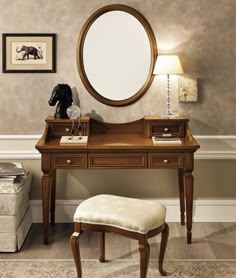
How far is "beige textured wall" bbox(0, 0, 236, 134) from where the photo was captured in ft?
13.5

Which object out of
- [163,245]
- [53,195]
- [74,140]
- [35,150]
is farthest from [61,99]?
[163,245]

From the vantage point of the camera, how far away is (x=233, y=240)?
3.92 meters

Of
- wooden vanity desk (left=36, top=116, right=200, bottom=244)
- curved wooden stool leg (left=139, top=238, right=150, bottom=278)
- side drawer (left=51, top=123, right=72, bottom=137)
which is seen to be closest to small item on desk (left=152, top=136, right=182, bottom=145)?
wooden vanity desk (left=36, top=116, right=200, bottom=244)

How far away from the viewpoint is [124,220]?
10.0 ft

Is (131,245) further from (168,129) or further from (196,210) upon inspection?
(168,129)

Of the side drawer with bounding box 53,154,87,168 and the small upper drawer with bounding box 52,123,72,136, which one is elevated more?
the small upper drawer with bounding box 52,123,72,136

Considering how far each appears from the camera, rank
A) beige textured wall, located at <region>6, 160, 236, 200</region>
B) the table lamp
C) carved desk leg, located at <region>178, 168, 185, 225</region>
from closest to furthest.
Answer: the table lamp
carved desk leg, located at <region>178, 168, 185, 225</region>
beige textured wall, located at <region>6, 160, 236, 200</region>

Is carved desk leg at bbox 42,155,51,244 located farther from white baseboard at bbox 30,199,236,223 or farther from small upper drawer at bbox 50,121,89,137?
white baseboard at bbox 30,199,236,223

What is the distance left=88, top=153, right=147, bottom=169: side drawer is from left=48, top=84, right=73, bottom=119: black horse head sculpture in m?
0.51

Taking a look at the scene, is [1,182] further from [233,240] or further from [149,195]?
[233,240]

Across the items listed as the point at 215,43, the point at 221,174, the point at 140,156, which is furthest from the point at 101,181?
the point at 215,43

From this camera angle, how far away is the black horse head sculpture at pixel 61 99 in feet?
13.2

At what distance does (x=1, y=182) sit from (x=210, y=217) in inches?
66.3

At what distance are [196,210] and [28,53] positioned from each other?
5.88 feet
